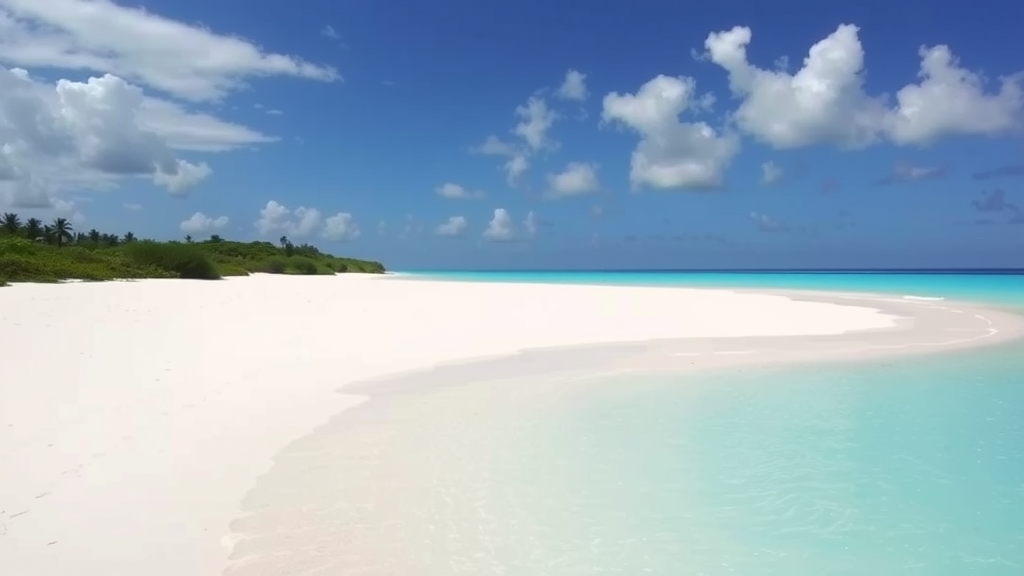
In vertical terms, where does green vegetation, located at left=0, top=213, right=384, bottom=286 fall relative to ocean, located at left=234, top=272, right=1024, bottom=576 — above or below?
above

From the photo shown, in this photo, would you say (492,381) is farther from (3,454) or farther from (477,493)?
(3,454)

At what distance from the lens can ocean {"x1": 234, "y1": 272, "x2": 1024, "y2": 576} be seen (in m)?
4.68

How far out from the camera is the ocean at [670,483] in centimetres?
468

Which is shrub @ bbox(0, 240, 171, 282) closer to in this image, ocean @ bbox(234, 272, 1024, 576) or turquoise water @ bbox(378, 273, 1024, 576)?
ocean @ bbox(234, 272, 1024, 576)

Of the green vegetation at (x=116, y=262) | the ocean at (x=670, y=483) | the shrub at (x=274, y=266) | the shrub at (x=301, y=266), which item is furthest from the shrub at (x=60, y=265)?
the ocean at (x=670, y=483)

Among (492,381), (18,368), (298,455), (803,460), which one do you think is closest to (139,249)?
(18,368)

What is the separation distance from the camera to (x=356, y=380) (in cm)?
1049

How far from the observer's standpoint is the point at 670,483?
6.11m

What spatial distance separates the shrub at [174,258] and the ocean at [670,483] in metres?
37.6

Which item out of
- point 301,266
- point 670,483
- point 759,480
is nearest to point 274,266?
point 301,266

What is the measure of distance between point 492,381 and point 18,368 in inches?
272

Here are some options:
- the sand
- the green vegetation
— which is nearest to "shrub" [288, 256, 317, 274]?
the green vegetation

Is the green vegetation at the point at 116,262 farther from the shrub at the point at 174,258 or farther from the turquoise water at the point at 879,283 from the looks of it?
the turquoise water at the point at 879,283

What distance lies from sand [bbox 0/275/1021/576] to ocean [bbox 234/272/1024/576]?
0.77 metres
